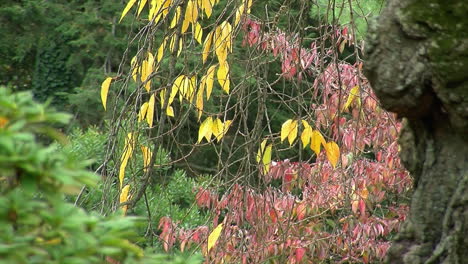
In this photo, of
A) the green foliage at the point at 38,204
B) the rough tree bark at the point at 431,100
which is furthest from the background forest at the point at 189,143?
the rough tree bark at the point at 431,100

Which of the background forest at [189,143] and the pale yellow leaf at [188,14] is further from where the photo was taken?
the pale yellow leaf at [188,14]

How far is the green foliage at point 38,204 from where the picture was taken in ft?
3.93

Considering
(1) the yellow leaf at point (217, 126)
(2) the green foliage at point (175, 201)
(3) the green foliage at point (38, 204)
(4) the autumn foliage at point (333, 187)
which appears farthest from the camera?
(2) the green foliage at point (175, 201)

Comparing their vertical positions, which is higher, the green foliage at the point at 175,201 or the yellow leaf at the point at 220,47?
the yellow leaf at the point at 220,47

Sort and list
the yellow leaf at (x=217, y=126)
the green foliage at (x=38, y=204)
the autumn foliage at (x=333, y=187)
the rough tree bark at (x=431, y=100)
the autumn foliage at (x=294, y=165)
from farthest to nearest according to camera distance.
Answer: the autumn foliage at (x=333, y=187) → the autumn foliage at (x=294, y=165) → the yellow leaf at (x=217, y=126) → the rough tree bark at (x=431, y=100) → the green foliage at (x=38, y=204)

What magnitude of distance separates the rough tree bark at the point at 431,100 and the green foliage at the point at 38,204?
890mm

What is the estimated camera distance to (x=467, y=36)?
6.18ft

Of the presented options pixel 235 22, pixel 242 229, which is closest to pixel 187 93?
pixel 235 22

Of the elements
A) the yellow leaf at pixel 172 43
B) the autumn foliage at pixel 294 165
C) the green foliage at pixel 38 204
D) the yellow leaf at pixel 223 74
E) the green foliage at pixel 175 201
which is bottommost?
the green foliage at pixel 175 201

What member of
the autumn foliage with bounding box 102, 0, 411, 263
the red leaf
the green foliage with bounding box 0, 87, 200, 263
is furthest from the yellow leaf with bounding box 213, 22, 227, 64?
the green foliage with bounding box 0, 87, 200, 263

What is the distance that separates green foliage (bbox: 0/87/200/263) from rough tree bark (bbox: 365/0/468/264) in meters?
0.89

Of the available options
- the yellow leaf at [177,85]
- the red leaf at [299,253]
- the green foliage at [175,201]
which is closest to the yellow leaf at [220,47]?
the yellow leaf at [177,85]

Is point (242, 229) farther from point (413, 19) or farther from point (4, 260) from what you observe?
point (4, 260)

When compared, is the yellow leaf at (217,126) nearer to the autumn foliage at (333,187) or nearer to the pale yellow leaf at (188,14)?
the pale yellow leaf at (188,14)
